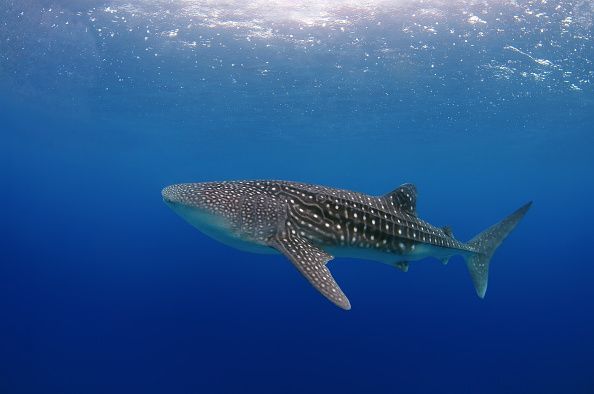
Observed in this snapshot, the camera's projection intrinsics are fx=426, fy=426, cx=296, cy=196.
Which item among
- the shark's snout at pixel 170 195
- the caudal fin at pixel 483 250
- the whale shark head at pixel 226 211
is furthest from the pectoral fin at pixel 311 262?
the caudal fin at pixel 483 250

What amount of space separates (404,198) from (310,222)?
6.36ft

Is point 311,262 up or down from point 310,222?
down

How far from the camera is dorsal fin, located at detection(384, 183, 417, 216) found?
6.66 m

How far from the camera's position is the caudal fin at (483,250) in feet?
26.6

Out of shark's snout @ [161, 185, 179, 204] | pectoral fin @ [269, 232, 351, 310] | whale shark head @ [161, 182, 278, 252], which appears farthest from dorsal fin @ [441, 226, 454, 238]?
shark's snout @ [161, 185, 179, 204]

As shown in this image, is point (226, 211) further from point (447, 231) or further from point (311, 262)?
point (447, 231)

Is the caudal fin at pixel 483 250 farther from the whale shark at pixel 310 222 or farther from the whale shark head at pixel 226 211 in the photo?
the whale shark head at pixel 226 211

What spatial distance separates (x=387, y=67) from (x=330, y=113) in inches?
337

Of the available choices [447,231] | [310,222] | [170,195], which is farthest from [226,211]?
[447,231]

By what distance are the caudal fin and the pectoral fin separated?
410 centimetres

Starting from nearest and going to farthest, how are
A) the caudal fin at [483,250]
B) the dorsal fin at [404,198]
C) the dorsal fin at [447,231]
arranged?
1. the dorsal fin at [404,198]
2. the dorsal fin at [447,231]
3. the caudal fin at [483,250]

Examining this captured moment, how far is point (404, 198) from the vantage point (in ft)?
22.2

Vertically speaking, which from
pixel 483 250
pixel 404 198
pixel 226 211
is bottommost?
pixel 483 250

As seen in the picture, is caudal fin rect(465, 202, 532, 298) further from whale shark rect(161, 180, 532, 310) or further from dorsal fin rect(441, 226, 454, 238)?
whale shark rect(161, 180, 532, 310)
